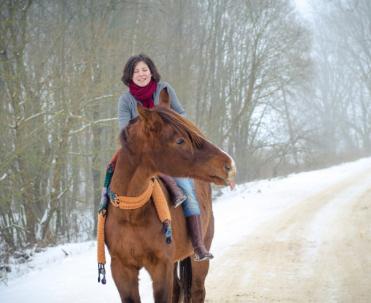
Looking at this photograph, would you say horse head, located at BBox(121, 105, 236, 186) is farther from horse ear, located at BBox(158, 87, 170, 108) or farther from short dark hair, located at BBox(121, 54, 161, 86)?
short dark hair, located at BBox(121, 54, 161, 86)

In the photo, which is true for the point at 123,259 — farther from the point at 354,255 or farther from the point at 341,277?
the point at 354,255

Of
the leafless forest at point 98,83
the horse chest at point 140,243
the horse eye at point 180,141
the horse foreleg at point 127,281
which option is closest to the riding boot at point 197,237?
the horse chest at point 140,243

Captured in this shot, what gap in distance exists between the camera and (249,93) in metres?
19.7

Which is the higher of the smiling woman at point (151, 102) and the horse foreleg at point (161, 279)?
the smiling woman at point (151, 102)

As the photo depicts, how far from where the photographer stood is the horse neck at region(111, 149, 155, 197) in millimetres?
3201

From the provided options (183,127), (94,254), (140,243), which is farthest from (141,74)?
(94,254)

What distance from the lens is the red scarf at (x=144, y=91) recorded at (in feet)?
12.2

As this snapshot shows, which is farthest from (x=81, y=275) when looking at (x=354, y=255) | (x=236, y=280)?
(x=354, y=255)

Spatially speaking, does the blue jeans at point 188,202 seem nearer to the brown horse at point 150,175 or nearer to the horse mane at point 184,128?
the brown horse at point 150,175

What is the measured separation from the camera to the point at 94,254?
759 cm

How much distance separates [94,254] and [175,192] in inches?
176

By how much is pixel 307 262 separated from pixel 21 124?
6.49 metres

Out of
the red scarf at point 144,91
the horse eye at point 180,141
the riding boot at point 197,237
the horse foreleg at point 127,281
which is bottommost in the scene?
the horse foreleg at point 127,281

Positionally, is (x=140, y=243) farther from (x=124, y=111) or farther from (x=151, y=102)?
(x=151, y=102)
